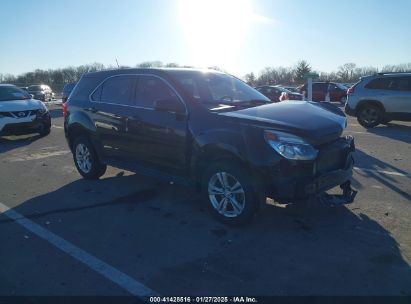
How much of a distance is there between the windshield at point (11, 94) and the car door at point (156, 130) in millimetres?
8391

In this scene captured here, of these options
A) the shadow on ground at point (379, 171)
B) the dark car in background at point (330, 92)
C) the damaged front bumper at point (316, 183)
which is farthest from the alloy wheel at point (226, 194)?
the dark car in background at point (330, 92)

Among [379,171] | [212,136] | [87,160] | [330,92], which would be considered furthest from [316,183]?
[330,92]

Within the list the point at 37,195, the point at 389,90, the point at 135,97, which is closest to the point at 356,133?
the point at 389,90

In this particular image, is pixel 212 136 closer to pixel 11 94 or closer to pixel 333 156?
pixel 333 156

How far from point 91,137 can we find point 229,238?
3512mm

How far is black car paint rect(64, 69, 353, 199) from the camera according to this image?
4262mm

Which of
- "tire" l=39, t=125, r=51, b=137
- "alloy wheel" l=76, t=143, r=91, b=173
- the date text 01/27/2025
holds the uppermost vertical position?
"alloy wheel" l=76, t=143, r=91, b=173

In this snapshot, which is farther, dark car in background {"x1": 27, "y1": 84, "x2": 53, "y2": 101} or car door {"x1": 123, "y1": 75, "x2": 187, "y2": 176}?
dark car in background {"x1": 27, "y1": 84, "x2": 53, "y2": 101}

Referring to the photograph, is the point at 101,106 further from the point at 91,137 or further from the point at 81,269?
the point at 81,269

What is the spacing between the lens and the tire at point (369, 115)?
13.1 m

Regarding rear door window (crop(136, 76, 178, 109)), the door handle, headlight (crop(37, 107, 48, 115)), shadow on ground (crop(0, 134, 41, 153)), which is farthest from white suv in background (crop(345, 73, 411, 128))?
shadow on ground (crop(0, 134, 41, 153))

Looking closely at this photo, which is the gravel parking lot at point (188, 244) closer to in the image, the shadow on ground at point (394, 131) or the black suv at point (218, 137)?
the black suv at point (218, 137)

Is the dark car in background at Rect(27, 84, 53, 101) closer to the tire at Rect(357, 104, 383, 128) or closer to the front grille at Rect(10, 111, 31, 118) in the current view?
the front grille at Rect(10, 111, 31, 118)

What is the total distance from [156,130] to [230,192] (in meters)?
1.45
